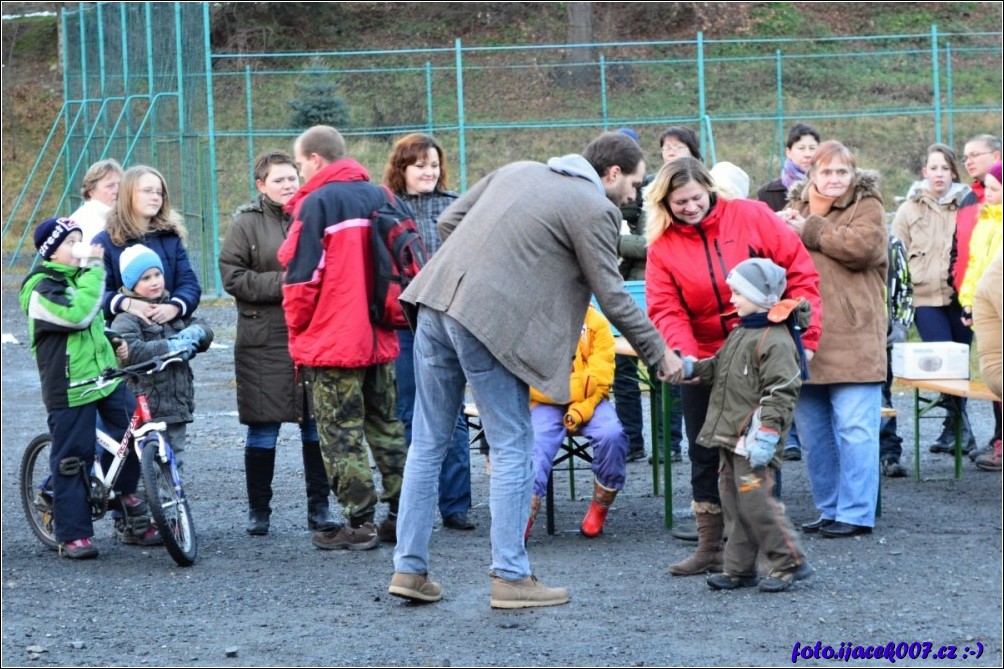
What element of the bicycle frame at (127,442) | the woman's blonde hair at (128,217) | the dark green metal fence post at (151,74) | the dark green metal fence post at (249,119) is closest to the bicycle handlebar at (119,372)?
the bicycle frame at (127,442)

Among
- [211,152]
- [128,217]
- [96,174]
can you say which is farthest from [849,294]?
[211,152]

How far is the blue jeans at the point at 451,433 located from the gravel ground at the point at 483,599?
0.80 ft

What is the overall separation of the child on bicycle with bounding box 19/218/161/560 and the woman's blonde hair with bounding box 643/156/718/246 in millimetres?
2342

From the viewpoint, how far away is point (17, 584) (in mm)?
5898

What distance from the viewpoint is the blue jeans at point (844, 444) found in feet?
21.3

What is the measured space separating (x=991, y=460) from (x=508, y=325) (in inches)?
170

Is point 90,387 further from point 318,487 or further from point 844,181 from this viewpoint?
point 844,181

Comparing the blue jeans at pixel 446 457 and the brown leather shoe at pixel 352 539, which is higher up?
the blue jeans at pixel 446 457

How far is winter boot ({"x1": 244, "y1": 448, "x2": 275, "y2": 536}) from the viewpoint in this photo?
6.78m

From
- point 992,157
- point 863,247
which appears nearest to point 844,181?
point 863,247

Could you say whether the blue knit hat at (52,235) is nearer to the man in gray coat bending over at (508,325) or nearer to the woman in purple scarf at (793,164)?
the man in gray coat bending over at (508,325)

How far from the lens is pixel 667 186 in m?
5.67

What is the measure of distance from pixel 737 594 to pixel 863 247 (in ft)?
5.75

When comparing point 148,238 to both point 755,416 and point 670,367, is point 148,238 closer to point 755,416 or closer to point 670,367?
point 670,367
